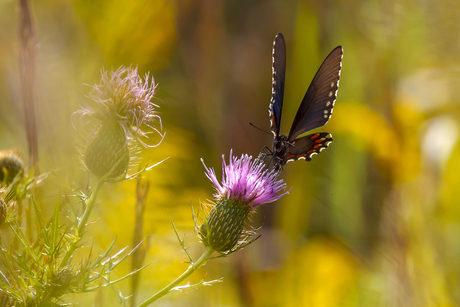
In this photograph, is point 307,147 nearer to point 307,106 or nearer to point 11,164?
point 307,106

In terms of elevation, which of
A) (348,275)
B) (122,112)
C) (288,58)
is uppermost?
(288,58)

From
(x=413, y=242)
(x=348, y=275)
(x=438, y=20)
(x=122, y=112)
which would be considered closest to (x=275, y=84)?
(x=122, y=112)

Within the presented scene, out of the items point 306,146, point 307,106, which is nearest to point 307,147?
point 306,146

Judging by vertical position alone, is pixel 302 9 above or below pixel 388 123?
above

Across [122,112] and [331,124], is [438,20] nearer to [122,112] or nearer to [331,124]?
[331,124]

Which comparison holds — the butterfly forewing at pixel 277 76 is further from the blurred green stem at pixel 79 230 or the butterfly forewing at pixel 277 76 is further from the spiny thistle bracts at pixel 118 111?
the blurred green stem at pixel 79 230

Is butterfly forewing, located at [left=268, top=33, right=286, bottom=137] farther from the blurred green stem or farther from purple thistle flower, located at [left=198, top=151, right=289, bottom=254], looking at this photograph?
the blurred green stem
